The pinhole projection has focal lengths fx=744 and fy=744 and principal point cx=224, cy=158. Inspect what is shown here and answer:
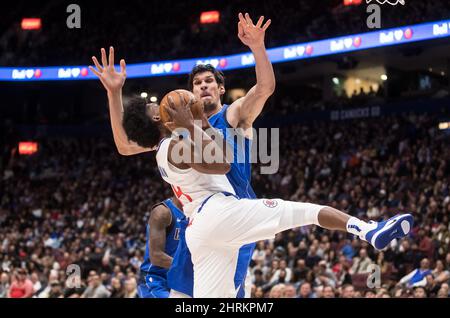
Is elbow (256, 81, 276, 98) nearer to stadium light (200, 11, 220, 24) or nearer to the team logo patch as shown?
the team logo patch

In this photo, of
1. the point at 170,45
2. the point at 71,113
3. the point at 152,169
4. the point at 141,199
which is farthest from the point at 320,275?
the point at 71,113

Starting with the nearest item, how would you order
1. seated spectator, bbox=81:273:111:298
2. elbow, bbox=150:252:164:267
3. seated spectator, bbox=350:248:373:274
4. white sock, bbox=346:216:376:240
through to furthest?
white sock, bbox=346:216:376:240, elbow, bbox=150:252:164:267, seated spectator, bbox=350:248:373:274, seated spectator, bbox=81:273:111:298

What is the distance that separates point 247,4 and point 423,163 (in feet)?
33.3

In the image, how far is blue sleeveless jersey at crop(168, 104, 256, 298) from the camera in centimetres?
536

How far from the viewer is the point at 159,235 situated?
607cm

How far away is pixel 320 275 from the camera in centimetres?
1217

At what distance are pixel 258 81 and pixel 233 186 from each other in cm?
78

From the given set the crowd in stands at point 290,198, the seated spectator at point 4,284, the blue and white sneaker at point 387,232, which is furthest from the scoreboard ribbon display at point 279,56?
the blue and white sneaker at point 387,232

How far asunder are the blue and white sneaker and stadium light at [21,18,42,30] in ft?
78.8

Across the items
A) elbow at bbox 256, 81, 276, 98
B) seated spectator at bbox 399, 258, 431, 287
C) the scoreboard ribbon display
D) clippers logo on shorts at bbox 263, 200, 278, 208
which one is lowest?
seated spectator at bbox 399, 258, 431, 287

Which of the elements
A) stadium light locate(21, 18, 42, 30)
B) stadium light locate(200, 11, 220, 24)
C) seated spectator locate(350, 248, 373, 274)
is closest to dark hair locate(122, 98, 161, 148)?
seated spectator locate(350, 248, 373, 274)

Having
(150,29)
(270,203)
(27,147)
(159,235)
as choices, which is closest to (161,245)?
(159,235)

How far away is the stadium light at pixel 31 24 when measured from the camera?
1065 inches

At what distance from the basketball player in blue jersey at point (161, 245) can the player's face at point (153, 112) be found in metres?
1.16
